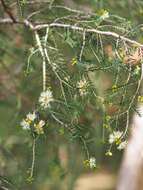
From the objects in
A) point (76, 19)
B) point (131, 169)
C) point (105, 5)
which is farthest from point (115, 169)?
point (76, 19)

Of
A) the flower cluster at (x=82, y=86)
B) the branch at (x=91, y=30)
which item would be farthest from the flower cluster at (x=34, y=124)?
the branch at (x=91, y=30)

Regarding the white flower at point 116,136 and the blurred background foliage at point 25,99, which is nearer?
the white flower at point 116,136

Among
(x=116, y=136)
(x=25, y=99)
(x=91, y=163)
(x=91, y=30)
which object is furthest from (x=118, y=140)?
(x=25, y=99)

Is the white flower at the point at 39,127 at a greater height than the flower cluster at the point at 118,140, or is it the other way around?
the white flower at the point at 39,127

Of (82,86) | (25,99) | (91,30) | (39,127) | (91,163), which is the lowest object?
(91,163)

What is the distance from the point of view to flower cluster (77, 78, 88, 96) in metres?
2.18

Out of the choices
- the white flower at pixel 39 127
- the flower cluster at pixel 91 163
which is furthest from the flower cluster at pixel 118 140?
the white flower at pixel 39 127

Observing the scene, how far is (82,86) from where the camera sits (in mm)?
2180

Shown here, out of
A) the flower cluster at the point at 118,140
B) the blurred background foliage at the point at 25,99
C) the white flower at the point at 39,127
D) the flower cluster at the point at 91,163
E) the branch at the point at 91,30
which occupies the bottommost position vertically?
the flower cluster at the point at 91,163

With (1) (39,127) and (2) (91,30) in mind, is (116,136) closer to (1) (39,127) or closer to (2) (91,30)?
(1) (39,127)

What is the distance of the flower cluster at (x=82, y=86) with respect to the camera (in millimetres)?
2178

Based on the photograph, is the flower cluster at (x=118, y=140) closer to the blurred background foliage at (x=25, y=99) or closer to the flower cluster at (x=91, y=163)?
the flower cluster at (x=91, y=163)

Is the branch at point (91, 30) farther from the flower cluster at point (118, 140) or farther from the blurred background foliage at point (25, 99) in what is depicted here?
the blurred background foliage at point (25, 99)

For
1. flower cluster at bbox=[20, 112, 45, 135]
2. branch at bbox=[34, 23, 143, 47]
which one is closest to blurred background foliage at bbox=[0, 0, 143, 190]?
branch at bbox=[34, 23, 143, 47]
